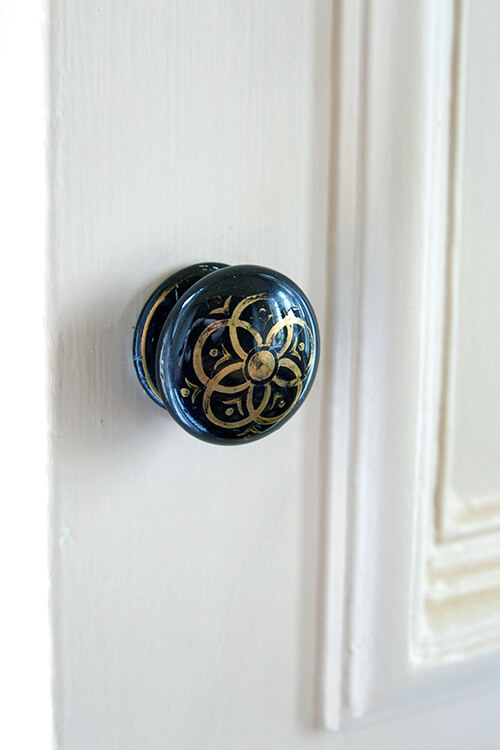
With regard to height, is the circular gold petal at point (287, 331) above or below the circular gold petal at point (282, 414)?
above

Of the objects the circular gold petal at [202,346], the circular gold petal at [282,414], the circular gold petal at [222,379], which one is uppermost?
the circular gold petal at [202,346]

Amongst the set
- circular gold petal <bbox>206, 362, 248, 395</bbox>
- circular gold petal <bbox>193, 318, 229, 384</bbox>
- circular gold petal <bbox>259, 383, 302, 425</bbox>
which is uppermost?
circular gold petal <bbox>193, 318, 229, 384</bbox>

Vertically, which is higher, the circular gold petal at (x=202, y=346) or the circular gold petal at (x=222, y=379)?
the circular gold petal at (x=202, y=346)
